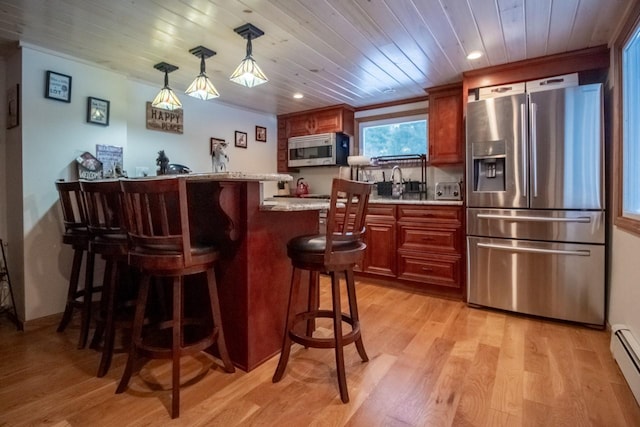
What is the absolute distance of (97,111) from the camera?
2701 mm

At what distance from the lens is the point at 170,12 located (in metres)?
1.95

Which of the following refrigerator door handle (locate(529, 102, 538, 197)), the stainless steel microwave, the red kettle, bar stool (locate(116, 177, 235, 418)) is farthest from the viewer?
the red kettle

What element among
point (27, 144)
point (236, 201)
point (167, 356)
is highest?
point (27, 144)

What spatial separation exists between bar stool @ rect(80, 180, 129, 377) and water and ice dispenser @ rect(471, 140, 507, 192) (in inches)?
103

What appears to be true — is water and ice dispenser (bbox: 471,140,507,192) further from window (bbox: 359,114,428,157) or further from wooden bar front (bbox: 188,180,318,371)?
wooden bar front (bbox: 188,180,318,371)

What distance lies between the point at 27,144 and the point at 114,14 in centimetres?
117

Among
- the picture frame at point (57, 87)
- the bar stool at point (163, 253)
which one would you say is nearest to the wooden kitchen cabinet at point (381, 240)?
the bar stool at point (163, 253)

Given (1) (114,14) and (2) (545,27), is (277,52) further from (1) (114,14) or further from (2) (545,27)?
(2) (545,27)

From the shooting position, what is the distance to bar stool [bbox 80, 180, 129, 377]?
173cm

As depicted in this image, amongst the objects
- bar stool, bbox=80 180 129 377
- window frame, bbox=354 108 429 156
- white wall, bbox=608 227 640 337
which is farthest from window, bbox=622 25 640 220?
bar stool, bbox=80 180 129 377

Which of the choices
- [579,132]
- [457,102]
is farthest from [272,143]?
[579,132]

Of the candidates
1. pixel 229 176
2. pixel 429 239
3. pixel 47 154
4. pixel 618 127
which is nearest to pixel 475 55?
pixel 618 127

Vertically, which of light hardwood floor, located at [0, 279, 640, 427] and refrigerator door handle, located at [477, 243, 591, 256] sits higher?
refrigerator door handle, located at [477, 243, 591, 256]

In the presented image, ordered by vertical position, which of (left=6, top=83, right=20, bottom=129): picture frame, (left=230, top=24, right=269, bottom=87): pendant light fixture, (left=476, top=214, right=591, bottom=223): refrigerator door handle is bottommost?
(left=476, top=214, right=591, bottom=223): refrigerator door handle
